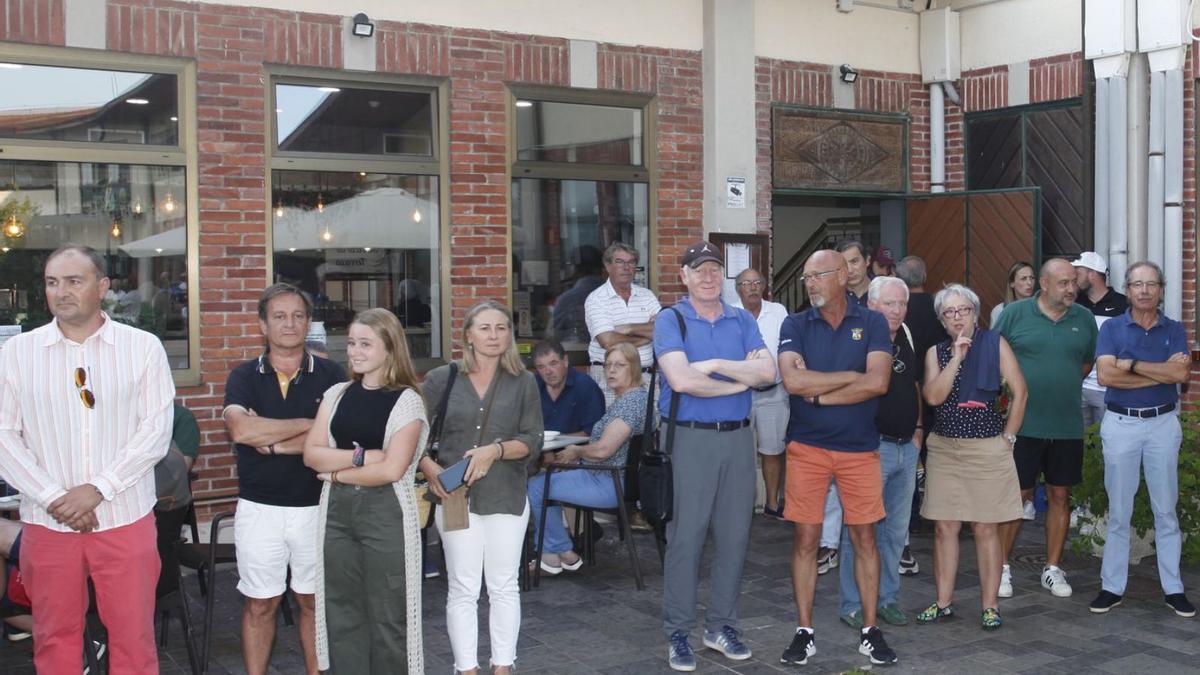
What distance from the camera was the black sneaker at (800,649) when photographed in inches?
237

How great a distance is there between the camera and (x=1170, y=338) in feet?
22.8

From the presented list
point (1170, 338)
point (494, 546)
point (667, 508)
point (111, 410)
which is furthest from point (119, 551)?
point (1170, 338)

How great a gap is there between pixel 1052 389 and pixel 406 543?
13.0ft

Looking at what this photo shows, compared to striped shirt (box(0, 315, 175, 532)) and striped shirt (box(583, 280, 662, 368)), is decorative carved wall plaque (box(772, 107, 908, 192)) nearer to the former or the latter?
striped shirt (box(583, 280, 662, 368))

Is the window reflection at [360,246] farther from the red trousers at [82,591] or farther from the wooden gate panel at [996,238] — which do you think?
the wooden gate panel at [996,238]

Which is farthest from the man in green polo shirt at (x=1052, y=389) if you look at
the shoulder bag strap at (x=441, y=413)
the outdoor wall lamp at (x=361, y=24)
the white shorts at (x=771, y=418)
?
the outdoor wall lamp at (x=361, y=24)

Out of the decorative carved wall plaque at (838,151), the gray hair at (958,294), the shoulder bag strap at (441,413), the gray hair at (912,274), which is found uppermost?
the decorative carved wall plaque at (838,151)

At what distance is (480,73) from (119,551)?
544 cm

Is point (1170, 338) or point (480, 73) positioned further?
point (480, 73)

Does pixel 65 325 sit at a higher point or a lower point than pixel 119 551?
higher

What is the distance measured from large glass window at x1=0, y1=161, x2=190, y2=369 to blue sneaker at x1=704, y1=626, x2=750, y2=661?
13.6 ft

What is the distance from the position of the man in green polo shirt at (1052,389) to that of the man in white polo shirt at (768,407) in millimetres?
2318

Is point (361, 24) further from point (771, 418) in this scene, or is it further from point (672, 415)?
point (672, 415)

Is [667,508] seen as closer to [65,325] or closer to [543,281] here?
[65,325]
